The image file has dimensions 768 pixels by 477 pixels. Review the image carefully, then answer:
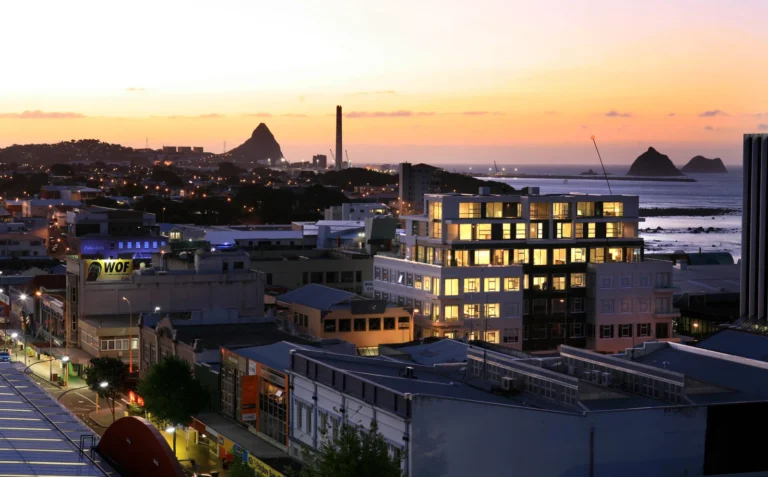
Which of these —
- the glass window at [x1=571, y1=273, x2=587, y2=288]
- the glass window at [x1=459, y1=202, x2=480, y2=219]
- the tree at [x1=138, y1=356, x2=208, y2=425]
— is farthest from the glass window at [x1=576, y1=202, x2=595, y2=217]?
the tree at [x1=138, y1=356, x2=208, y2=425]

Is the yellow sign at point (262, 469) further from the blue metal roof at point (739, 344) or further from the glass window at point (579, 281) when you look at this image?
the glass window at point (579, 281)

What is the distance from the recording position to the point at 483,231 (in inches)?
2405

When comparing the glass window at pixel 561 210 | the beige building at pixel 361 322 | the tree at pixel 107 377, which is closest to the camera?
the tree at pixel 107 377

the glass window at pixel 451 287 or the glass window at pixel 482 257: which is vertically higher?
the glass window at pixel 482 257

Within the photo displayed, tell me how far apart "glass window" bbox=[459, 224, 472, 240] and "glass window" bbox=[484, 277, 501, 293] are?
223cm

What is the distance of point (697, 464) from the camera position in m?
32.8

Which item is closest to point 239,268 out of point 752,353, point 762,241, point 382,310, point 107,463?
point 382,310

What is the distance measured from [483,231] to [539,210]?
3.06 m

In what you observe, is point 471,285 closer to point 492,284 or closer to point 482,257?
point 492,284

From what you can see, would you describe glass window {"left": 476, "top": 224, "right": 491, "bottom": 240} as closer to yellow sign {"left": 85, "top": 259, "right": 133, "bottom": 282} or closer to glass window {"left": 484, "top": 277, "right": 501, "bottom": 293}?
glass window {"left": 484, "top": 277, "right": 501, "bottom": 293}

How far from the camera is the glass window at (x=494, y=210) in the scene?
61.2 metres

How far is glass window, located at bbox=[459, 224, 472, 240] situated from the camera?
60562mm

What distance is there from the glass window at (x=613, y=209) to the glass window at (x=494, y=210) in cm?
568

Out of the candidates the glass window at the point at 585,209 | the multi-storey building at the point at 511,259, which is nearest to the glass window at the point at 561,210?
the multi-storey building at the point at 511,259
